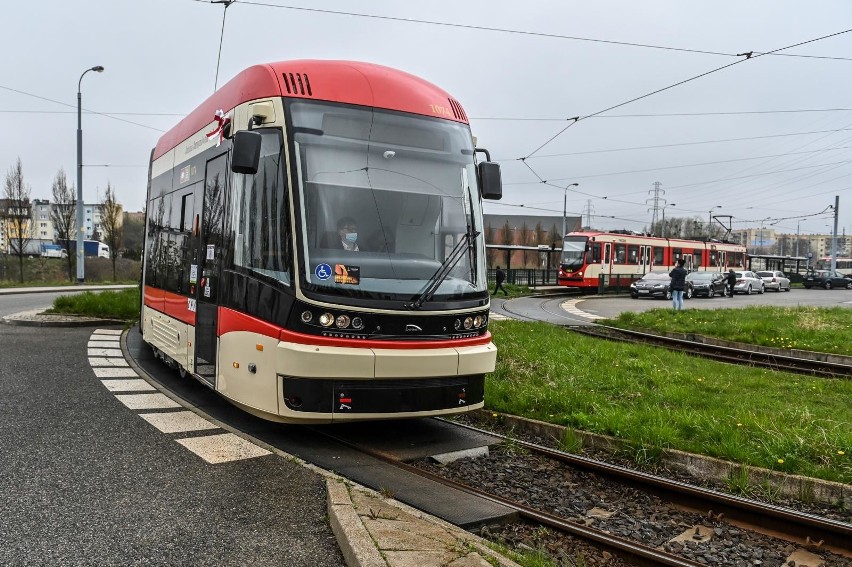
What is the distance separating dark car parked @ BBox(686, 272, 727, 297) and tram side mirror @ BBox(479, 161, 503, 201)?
3316 cm

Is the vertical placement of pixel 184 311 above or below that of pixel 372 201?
below

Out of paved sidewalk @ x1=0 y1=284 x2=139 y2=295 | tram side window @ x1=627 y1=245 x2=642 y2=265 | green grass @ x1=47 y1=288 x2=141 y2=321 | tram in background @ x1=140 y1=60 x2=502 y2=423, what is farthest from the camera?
tram side window @ x1=627 y1=245 x2=642 y2=265

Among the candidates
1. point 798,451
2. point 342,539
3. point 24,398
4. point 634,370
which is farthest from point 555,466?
point 24,398

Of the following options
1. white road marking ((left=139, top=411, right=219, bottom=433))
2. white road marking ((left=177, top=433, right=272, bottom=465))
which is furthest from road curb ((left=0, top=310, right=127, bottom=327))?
white road marking ((left=177, top=433, right=272, bottom=465))

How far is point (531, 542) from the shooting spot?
15.6 ft

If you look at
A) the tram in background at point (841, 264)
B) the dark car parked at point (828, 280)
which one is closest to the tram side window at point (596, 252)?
the dark car parked at point (828, 280)

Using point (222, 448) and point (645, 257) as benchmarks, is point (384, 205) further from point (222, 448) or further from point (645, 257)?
point (645, 257)

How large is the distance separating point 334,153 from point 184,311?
3315mm

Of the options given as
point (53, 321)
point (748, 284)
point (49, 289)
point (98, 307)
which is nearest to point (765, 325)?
point (98, 307)

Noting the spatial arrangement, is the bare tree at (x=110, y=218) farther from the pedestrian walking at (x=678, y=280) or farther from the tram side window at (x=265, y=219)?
the tram side window at (x=265, y=219)

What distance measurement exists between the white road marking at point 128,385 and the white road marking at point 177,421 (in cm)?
156

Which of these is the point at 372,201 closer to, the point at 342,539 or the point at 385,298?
the point at 385,298

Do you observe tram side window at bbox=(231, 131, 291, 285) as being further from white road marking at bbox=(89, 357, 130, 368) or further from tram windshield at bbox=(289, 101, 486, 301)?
white road marking at bbox=(89, 357, 130, 368)

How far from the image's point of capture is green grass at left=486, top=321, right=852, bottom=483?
6.29 metres
